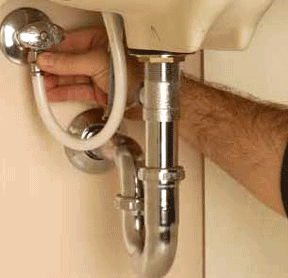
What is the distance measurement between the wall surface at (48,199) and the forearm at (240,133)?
3.2 inches

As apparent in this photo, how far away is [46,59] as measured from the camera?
0.89 metres

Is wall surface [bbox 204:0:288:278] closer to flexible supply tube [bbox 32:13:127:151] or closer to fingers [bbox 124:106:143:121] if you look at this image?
fingers [bbox 124:106:143:121]

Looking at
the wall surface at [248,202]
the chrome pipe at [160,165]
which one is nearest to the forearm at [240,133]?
the wall surface at [248,202]

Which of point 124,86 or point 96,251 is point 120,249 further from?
point 124,86

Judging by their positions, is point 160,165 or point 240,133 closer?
point 160,165

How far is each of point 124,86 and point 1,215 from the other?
24 centimetres

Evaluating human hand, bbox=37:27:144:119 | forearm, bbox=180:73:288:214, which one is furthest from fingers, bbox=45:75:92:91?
forearm, bbox=180:73:288:214

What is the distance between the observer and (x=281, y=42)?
3.29ft

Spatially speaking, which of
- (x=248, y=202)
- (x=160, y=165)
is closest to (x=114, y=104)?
(x=160, y=165)

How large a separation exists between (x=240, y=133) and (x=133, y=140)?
0.48 ft

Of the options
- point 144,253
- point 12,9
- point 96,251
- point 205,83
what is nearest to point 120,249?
point 96,251

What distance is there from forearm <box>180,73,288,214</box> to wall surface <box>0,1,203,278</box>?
8cm

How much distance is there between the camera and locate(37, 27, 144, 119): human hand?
91 cm

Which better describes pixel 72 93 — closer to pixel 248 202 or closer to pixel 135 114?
pixel 135 114
